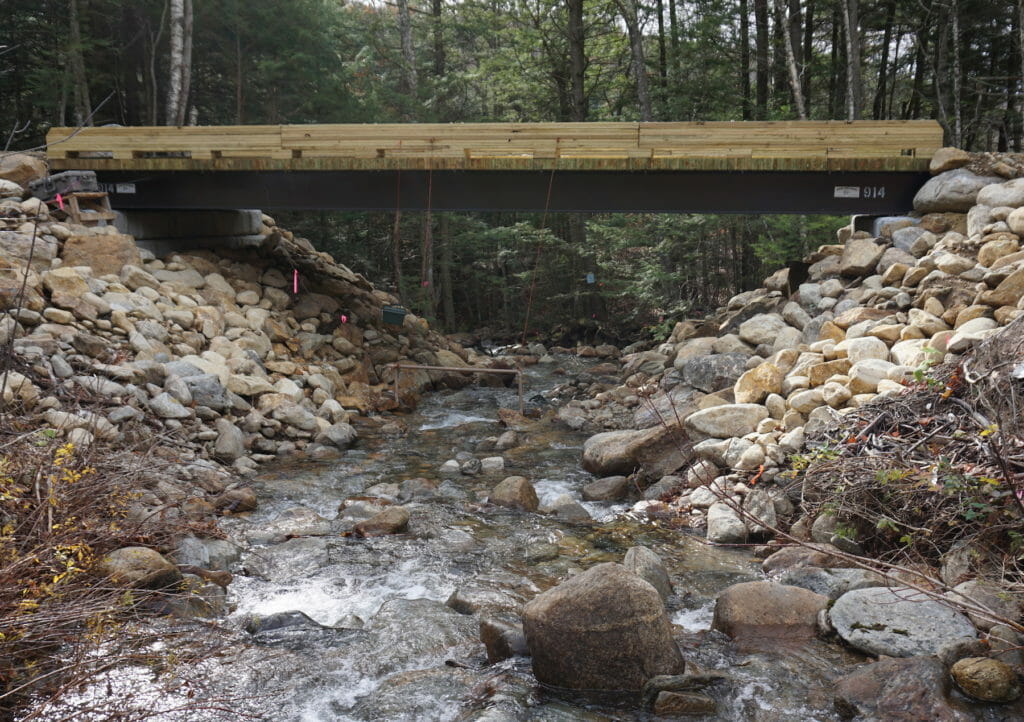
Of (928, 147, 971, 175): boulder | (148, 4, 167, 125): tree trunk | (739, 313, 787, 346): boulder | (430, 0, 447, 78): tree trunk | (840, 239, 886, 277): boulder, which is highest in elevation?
(430, 0, 447, 78): tree trunk

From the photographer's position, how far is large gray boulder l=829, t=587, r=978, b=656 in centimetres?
489

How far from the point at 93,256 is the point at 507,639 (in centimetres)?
1030

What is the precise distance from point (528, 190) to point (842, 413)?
25.1ft

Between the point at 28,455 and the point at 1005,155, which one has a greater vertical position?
the point at 1005,155

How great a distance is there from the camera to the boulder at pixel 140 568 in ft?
17.6

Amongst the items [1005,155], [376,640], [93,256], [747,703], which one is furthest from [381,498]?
[1005,155]

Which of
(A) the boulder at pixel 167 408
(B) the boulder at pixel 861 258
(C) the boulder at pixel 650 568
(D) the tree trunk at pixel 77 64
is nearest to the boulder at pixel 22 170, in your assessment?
(D) the tree trunk at pixel 77 64

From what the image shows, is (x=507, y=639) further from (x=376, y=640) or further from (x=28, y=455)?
(x=28, y=455)

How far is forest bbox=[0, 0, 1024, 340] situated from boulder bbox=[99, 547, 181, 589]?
13.4 meters

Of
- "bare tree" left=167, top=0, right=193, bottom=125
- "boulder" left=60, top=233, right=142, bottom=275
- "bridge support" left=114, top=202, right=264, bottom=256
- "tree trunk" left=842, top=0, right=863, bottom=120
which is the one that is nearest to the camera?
"boulder" left=60, top=233, right=142, bottom=275

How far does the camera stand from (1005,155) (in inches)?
470

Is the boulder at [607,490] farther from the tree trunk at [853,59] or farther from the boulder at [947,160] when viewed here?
the tree trunk at [853,59]

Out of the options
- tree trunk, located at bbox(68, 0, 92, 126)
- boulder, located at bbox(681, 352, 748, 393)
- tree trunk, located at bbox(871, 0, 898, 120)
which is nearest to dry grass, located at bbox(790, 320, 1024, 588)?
boulder, located at bbox(681, 352, 748, 393)

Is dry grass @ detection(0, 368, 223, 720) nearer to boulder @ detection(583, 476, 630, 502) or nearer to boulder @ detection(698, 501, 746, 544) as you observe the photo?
boulder @ detection(583, 476, 630, 502)
